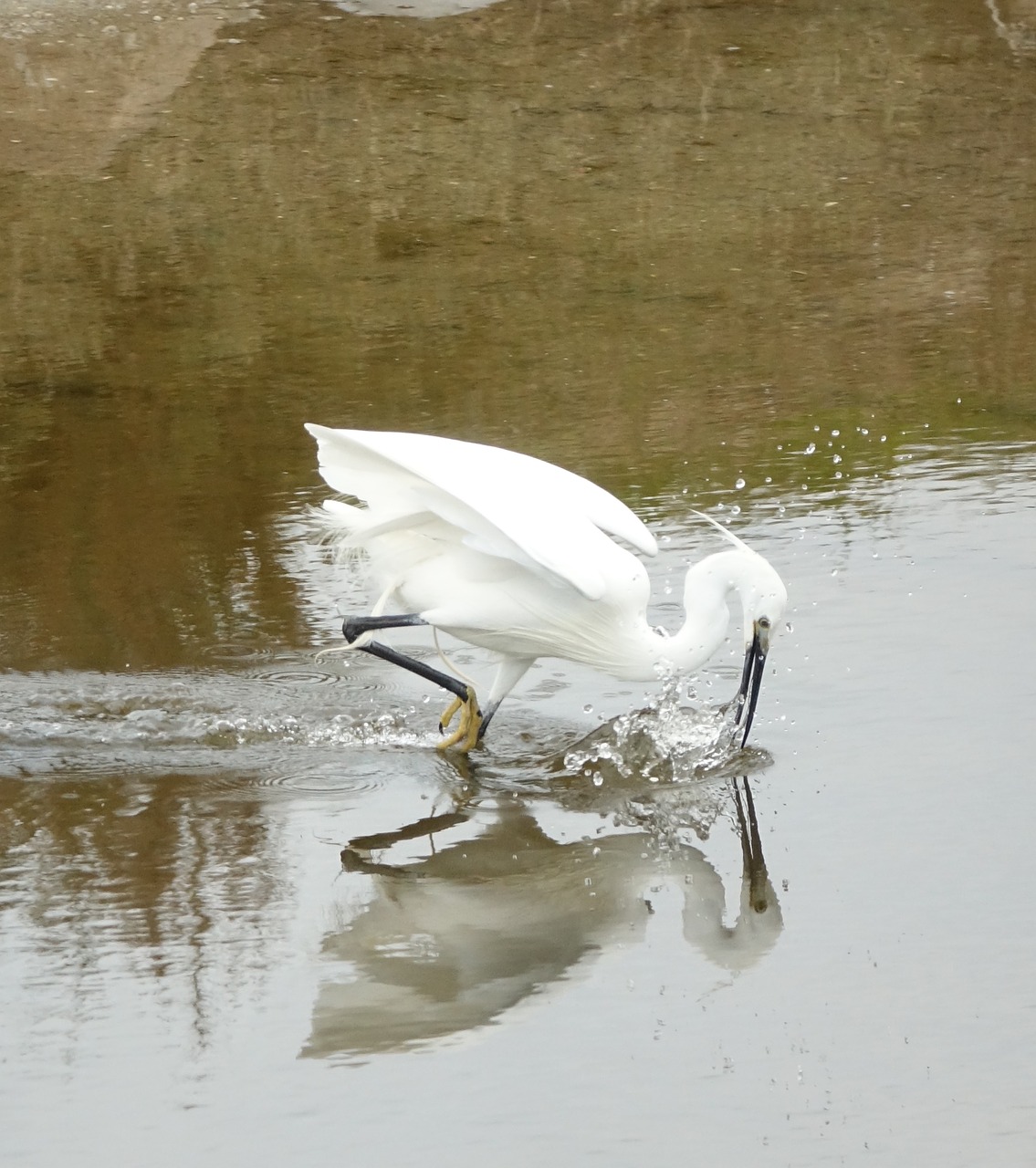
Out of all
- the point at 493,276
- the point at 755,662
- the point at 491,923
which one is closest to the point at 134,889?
the point at 491,923

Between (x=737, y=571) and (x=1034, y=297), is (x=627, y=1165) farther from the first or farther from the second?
(x=1034, y=297)

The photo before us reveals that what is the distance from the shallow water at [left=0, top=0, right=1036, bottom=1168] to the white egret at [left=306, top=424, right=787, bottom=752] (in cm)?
25

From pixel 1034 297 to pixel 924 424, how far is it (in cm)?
241

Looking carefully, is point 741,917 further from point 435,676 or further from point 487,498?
point 435,676

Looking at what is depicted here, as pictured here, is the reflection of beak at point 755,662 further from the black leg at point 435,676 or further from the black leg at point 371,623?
the black leg at point 371,623

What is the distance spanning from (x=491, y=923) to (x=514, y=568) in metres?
1.39

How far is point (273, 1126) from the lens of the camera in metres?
3.99

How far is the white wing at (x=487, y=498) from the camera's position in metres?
5.65

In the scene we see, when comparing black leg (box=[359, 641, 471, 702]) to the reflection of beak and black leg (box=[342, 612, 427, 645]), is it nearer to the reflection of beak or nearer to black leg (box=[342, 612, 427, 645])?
black leg (box=[342, 612, 427, 645])

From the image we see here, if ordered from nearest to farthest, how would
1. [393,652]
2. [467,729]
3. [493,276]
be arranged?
[467,729], [393,652], [493,276]

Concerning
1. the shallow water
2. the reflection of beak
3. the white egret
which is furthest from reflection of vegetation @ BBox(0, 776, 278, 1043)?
the reflection of beak

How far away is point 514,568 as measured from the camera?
599cm

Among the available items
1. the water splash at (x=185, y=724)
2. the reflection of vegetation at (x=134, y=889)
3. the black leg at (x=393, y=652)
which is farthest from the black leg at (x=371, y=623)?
the reflection of vegetation at (x=134, y=889)

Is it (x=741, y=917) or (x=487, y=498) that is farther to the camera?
(x=487, y=498)
